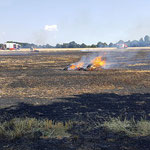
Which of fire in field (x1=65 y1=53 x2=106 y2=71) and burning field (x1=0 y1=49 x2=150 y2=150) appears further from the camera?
fire in field (x1=65 y1=53 x2=106 y2=71)

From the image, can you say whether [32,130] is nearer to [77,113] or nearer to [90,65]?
[77,113]

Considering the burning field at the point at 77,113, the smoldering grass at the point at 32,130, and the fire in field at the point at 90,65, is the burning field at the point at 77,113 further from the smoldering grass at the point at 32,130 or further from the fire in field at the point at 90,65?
the fire in field at the point at 90,65

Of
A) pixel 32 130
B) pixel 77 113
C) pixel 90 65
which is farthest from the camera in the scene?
pixel 90 65

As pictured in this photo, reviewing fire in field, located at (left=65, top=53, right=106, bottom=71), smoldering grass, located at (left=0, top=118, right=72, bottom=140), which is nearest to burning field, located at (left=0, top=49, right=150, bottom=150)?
smoldering grass, located at (left=0, top=118, right=72, bottom=140)

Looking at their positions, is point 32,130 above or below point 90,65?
below

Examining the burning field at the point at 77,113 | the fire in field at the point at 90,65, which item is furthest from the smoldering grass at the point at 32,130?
the fire in field at the point at 90,65

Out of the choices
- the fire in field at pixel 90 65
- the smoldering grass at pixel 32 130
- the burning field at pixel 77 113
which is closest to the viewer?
the burning field at pixel 77 113

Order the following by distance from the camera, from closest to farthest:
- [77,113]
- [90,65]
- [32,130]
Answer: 1. [32,130]
2. [77,113]
3. [90,65]

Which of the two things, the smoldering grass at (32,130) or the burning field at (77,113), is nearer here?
the burning field at (77,113)

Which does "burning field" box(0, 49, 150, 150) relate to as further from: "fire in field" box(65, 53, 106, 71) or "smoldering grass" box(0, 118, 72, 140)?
"fire in field" box(65, 53, 106, 71)

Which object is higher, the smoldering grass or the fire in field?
the fire in field

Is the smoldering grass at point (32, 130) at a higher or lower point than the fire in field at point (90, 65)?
lower

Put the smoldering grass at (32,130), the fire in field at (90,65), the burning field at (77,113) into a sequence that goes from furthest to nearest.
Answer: the fire in field at (90,65) < the smoldering grass at (32,130) < the burning field at (77,113)

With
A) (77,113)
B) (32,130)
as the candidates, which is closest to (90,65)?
(77,113)
